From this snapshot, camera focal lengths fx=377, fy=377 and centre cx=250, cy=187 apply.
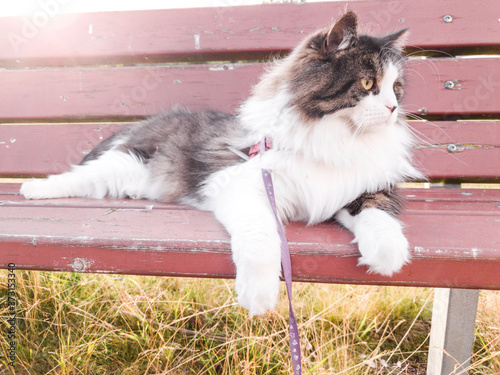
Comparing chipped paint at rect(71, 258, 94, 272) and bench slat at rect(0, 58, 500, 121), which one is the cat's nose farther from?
chipped paint at rect(71, 258, 94, 272)

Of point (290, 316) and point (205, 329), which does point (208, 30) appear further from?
point (290, 316)

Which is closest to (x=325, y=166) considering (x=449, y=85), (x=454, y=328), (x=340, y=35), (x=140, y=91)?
(x=340, y=35)

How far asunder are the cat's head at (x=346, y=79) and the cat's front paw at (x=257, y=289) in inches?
23.1

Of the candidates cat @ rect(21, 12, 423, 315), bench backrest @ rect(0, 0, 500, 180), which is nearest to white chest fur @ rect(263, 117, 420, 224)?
cat @ rect(21, 12, 423, 315)

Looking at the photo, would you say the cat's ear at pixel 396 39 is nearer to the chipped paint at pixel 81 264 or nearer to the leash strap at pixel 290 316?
the leash strap at pixel 290 316

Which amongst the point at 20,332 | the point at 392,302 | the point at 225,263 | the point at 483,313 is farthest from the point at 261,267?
the point at 483,313

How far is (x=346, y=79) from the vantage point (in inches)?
47.1

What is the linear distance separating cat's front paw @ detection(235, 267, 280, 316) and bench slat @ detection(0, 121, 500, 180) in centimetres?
141

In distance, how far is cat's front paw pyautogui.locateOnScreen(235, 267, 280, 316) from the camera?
0.87 m

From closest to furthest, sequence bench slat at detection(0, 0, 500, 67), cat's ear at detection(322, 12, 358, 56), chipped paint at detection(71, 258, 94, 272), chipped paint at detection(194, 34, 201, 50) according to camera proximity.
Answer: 1. chipped paint at detection(71, 258, 94, 272)
2. cat's ear at detection(322, 12, 358, 56)
3. bench slat at detection(0, 0, 500, 67)
4. chipped paint at detection(194, 34, 201, 50)

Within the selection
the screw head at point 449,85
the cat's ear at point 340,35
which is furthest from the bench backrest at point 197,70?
the cat's ear at point 340,35

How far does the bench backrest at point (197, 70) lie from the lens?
1907 mm

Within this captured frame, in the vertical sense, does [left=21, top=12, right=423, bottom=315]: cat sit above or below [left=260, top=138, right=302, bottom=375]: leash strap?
above

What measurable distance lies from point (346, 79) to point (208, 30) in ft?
3.63
